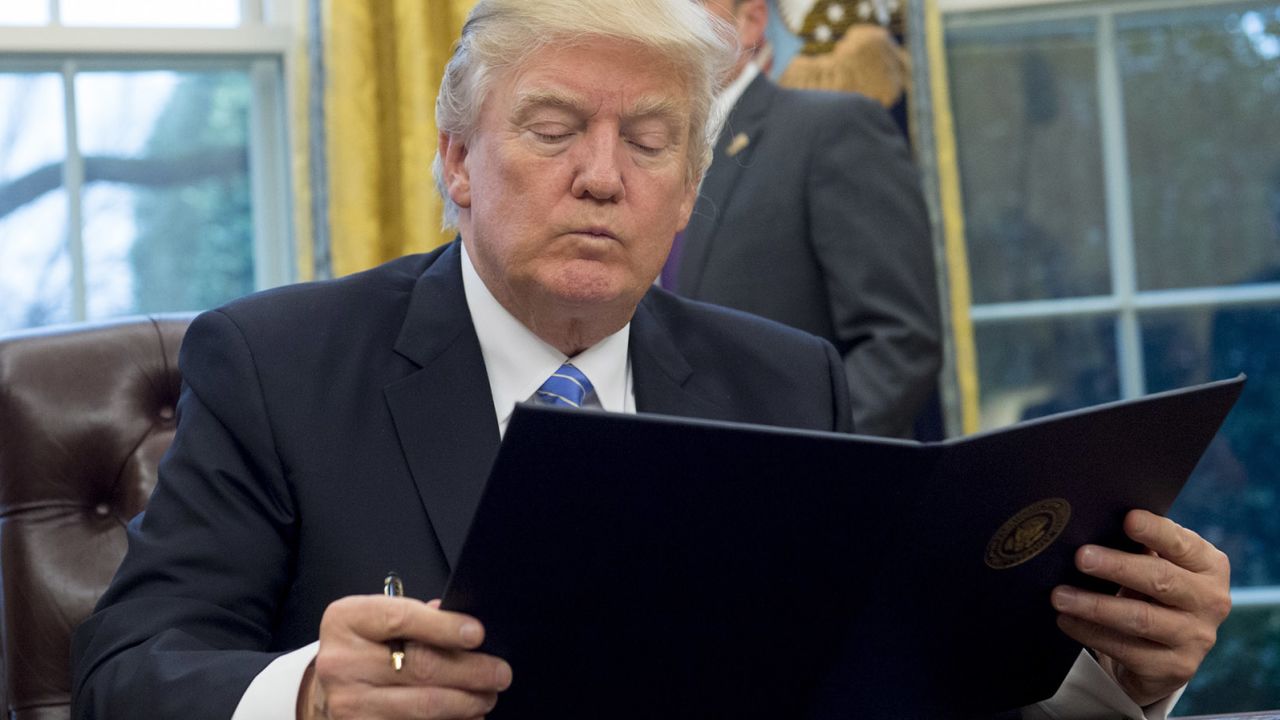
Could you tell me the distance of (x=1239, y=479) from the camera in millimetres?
3242

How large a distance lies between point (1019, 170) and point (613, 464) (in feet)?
8.40

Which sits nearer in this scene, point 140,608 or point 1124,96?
point 140,608

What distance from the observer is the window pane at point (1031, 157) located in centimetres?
324

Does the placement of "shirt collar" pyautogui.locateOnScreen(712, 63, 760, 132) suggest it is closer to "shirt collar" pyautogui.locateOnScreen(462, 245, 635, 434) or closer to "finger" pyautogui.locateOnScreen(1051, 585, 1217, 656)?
"shirt collar" pyautogui.locateOnScreen(462, 245, 635, 434)

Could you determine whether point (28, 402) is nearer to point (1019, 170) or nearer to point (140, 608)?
point (140, 608)

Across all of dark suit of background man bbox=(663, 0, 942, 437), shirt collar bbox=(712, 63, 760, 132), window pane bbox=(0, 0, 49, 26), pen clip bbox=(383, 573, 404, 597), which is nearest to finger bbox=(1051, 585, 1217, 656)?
pen clip bbox=(383, 573, 404, 597)

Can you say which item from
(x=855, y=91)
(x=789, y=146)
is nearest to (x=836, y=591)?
(x=789, y=146)

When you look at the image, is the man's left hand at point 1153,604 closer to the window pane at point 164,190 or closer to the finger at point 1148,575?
the finger at point 1148,575

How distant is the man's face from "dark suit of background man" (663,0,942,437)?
123cm

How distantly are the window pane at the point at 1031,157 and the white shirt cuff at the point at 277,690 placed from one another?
2454 mm

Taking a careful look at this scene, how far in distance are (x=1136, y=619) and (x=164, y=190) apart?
2.37 metres

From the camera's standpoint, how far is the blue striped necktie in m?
1.47

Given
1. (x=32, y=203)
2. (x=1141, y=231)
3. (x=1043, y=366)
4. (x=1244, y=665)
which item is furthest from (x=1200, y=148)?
(x=32, y=203)

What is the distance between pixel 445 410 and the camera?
139cm
